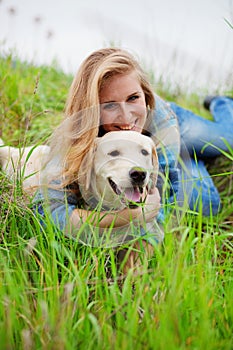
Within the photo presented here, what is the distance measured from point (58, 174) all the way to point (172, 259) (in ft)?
2.19

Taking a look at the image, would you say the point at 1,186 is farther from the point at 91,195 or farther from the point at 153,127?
the point at 153,127

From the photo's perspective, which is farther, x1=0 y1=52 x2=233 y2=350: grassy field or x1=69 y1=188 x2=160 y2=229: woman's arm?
x1=69 y1=188 x2=160 y2=229: woman's arm

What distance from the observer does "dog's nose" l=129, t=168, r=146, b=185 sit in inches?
56.5

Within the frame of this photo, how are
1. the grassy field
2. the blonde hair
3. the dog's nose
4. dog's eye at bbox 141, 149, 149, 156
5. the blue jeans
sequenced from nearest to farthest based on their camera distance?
the grassy field
the dog's nose
dog's eye at bbox 141, 149, 149, 156
the blonde hair
the blue jeans

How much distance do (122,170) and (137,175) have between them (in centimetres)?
6

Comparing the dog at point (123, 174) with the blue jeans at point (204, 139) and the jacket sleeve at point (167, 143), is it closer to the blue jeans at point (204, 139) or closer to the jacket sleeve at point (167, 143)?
the jacket sleeve at point (167, 143)

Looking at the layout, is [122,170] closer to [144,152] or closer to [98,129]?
[144,152]

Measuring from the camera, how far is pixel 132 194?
4.89ft

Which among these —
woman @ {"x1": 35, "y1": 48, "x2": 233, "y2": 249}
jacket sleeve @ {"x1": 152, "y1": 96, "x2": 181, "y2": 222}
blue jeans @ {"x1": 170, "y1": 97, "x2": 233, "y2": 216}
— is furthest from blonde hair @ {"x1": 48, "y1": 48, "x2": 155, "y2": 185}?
blue jeans @ {"x1": 170, "y1": 97, "x2": 233, "y2": 216}

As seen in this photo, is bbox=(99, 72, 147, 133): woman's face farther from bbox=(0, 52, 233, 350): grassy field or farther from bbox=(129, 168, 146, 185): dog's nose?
bbox=(0, 52, 233, 350): grassy field

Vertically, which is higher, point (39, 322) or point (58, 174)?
point (58, 174)

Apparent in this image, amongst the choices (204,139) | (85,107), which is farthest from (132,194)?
(204,139)

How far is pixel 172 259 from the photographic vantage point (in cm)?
128

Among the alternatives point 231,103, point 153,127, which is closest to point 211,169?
point 231,103
